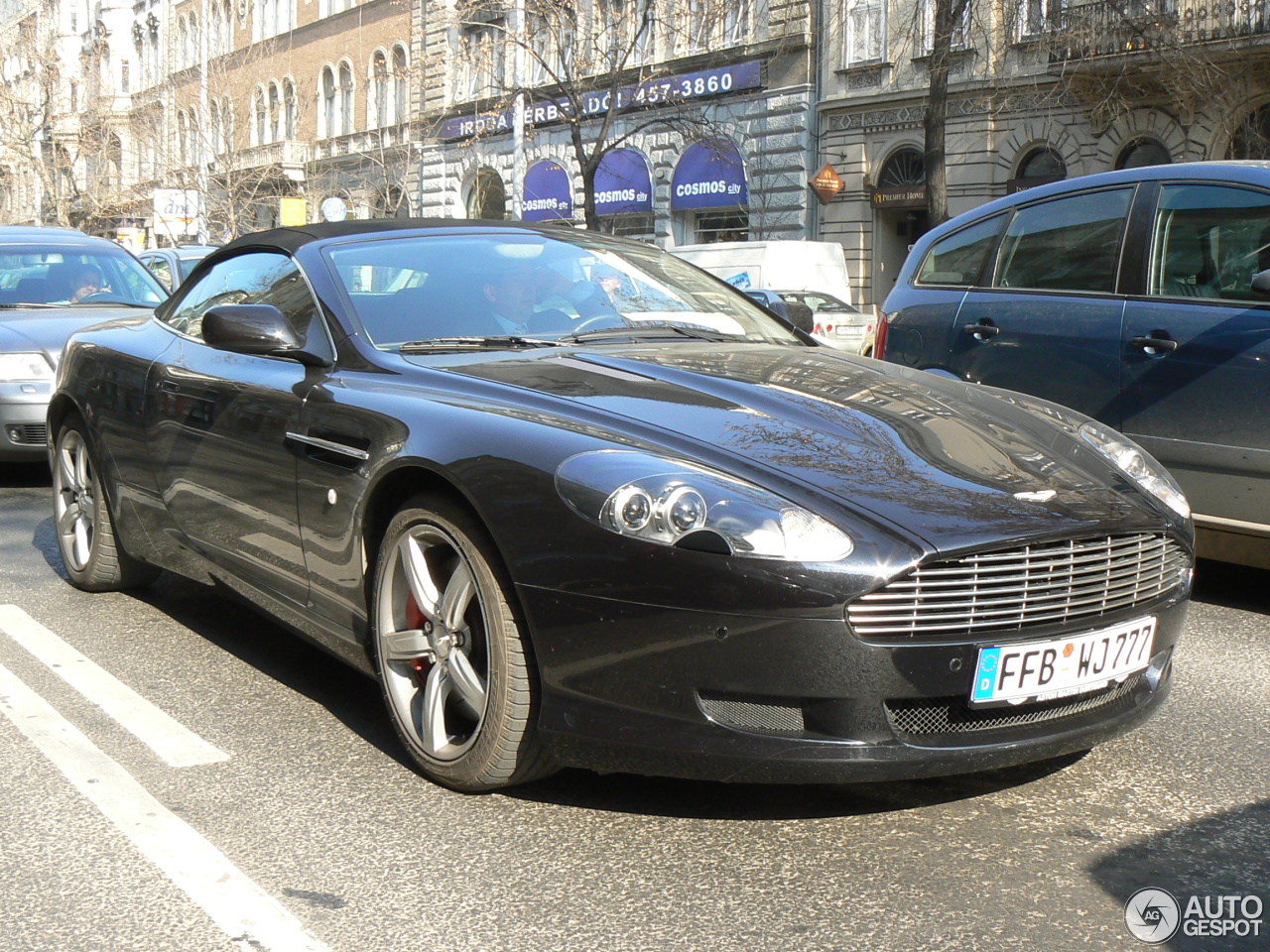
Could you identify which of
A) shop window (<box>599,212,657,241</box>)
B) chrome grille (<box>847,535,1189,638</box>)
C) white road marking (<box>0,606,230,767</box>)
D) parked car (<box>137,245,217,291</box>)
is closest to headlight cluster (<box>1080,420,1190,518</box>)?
chrome grille (<box>847,535,1189,638</box>)

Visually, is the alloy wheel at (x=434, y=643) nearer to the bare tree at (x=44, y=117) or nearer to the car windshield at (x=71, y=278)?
the car windshield at (x=71, y=278)

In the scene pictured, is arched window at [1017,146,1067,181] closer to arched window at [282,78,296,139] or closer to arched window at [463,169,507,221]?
arched window at [463,169,507,221]

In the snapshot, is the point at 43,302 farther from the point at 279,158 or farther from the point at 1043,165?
the point at 279,158

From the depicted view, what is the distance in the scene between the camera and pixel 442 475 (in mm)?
3385

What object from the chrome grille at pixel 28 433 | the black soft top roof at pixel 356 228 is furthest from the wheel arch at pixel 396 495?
the chrome grille at pixel 28 433

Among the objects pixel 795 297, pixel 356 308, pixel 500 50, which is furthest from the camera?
pixel 500 50

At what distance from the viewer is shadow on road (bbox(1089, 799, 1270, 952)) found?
2.71 meters

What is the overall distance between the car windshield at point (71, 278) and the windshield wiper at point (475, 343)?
6255 mm

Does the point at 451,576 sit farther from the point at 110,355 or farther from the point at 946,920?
the point at 110,355

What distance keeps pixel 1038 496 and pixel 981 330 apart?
3.25 m

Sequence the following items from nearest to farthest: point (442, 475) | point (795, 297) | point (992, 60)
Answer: point (442, 475) < point (795, 297) < point (992, 60)

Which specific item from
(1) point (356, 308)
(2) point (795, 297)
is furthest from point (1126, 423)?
(2) point (795, 297)

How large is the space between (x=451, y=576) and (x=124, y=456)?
89.1 inches

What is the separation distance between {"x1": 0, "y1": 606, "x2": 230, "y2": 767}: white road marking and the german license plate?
1.94 m
